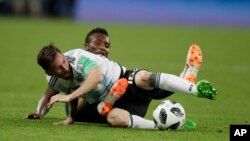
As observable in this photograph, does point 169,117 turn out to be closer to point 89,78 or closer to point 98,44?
point 89,78

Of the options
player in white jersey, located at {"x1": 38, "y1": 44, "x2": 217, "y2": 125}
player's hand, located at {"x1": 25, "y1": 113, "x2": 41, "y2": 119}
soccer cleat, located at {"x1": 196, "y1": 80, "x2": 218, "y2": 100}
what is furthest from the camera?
player's hand, located at {"x1": 25, "y1": 113, "x2": 41, "y2": 119}

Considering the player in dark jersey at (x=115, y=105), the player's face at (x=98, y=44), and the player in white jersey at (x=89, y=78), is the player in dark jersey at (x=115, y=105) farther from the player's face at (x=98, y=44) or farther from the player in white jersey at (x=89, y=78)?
the player in white jersey at (x=89, y=78)

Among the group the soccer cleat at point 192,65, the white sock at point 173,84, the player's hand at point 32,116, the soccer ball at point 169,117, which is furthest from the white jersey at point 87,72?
the soccer cleat at point 192,65

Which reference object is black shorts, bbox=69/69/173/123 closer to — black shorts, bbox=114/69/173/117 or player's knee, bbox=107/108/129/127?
black shorts, bbox=114/69/173/117

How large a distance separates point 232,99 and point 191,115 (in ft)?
8.88

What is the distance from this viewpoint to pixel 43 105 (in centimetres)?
1170

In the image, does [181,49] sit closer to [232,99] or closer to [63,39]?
[63,39]

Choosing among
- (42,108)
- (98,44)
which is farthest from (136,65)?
(42,108)

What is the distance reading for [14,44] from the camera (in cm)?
3083

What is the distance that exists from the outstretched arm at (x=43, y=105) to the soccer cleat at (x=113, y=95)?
0.93 metres

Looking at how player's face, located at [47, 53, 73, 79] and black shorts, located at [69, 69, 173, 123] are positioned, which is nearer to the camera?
player's face, located at [47, 53, 73, 79]

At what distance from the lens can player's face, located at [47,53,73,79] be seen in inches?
417

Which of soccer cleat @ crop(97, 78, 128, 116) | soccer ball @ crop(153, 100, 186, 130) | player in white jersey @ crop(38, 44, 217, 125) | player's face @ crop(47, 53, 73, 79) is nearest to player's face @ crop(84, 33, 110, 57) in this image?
player in white jersey @ crop(38, 44, 217, 125)

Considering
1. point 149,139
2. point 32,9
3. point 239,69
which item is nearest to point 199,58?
point 149,139
